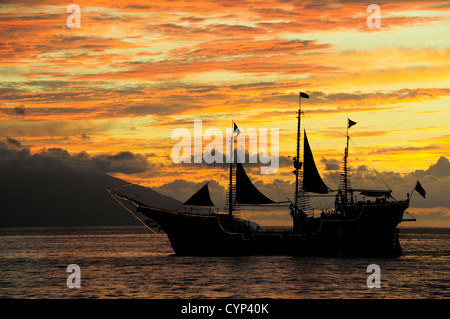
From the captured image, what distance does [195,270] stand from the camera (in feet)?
205

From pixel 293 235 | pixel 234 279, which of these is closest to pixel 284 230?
pixel 293 235

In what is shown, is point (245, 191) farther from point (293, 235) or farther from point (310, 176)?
point (310, 176)

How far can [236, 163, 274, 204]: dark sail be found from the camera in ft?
256

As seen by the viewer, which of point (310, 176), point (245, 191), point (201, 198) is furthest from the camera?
point (310, 176)

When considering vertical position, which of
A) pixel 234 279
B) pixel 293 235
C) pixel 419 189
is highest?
pixel 419 189

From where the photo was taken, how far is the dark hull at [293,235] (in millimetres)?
75625

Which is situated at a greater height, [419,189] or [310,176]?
[310,176]

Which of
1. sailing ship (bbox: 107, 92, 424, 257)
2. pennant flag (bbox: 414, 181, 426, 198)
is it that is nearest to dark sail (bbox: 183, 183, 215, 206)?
sailing ship (bbox: 107, 92, 424, 257)

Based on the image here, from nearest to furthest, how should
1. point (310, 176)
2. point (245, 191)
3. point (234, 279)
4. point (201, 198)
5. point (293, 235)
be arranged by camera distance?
point (234, 279) → point (201, 198) → point (293, 235) → point (245, 191) → point (310, 176)

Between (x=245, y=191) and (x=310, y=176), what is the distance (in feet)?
28.4

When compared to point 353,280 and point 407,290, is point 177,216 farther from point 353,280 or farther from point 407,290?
point 407,290

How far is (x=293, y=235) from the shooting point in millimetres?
77250
